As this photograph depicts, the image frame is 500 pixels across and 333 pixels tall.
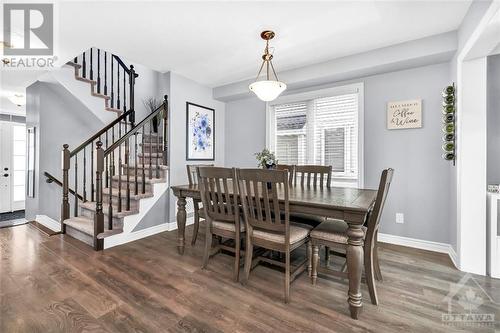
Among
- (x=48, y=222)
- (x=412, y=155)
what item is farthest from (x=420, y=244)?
(x=48, y=222)

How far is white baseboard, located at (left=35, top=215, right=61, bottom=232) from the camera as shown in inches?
154

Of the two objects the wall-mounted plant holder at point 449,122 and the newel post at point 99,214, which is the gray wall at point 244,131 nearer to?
the newel post at point 99,214

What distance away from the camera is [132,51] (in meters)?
3.05

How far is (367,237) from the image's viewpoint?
1.83 meters

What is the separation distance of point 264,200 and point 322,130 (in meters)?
2.26

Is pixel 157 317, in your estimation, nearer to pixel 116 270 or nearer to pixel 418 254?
pixel 116 270

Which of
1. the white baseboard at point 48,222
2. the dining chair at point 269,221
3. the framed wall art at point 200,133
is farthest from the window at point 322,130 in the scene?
the white baseboard at point 48,222

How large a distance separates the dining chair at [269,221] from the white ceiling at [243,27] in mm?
1516

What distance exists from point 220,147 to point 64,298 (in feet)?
10.8

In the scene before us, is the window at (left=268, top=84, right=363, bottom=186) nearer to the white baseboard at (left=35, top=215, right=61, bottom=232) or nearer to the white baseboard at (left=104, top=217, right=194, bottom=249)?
the white baseboard at (left=104, top=217, right=194, bottom=249)

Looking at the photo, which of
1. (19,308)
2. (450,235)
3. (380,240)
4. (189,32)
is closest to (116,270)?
(19,308)

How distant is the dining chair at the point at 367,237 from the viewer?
1.77m

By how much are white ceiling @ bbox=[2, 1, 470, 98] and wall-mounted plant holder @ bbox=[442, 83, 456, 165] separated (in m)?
0.65

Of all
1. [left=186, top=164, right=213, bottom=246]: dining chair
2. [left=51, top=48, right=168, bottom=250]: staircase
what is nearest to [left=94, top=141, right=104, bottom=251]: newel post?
[left=51, top=48, right=168, bottom=250]: staircase
